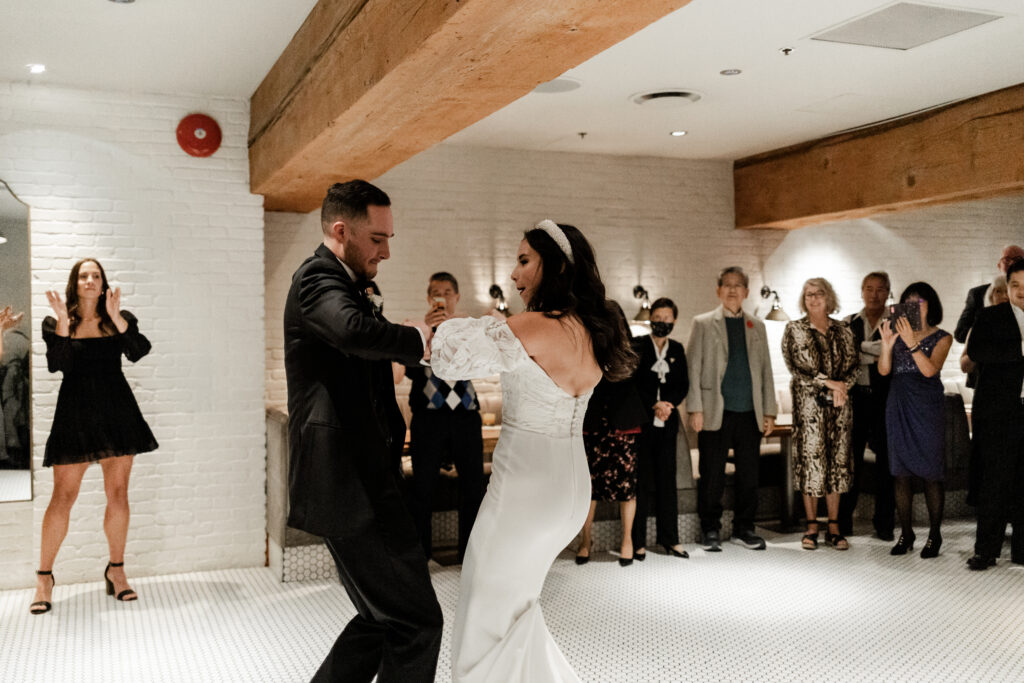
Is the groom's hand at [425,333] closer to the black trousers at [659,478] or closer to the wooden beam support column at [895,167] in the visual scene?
the black trousers at [659,478]

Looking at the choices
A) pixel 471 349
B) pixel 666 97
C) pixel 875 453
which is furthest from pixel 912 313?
pixel 471 349

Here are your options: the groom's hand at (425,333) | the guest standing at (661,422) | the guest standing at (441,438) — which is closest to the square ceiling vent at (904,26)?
the guest standing at (661,422)

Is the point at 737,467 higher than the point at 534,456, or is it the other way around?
the point at 534,456

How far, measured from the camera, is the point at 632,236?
25.6 ft

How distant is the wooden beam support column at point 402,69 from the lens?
265 centimetres

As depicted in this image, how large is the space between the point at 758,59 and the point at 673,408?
2134mm

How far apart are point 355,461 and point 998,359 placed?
4.38 m

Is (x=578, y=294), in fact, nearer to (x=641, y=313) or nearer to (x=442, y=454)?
(x=442, y=454)

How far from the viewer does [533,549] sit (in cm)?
273

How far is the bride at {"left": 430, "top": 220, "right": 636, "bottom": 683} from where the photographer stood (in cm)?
270

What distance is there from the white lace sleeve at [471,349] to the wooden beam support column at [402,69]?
0.92 meters

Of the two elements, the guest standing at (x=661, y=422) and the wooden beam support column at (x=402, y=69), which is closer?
the wooden beam support column at (x=402, y=69)

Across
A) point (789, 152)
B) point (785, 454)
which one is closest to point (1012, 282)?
point (785, 454)

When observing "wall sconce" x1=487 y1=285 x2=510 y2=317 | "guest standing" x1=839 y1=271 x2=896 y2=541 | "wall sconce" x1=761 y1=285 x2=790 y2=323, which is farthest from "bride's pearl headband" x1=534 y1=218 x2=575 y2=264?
"wall sconce" x1=761 y1=285 x2=790 y2=323
